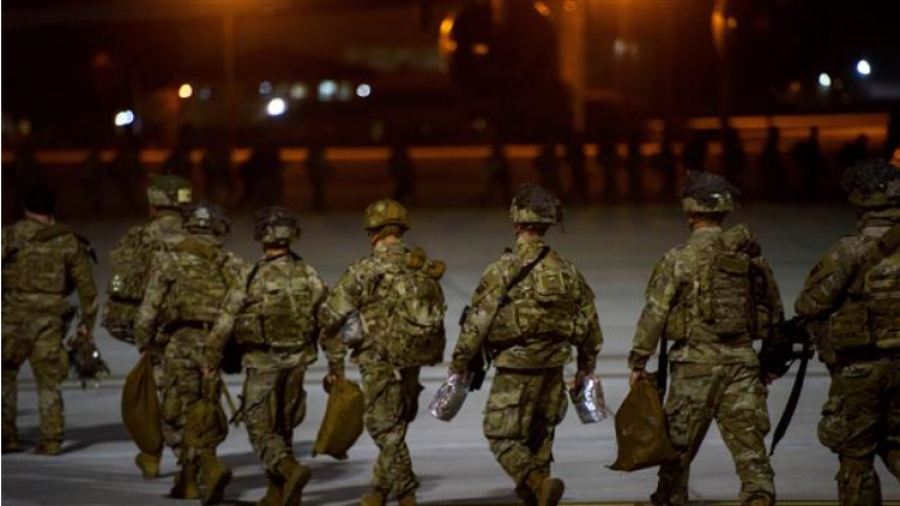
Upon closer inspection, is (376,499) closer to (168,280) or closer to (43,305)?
(168,280)

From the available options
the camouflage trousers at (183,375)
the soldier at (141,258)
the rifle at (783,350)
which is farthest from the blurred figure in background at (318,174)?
the rifle at (783,350)

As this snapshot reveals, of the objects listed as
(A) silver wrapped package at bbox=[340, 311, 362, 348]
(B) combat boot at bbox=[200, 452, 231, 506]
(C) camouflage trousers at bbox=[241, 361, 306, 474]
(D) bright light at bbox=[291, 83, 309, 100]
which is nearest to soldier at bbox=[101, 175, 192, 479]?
(B) combat boot at bbox=[200, 452, 231, 506]

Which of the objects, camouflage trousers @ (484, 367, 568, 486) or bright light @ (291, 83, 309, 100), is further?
bright light @ (291, 83, 309, 100)

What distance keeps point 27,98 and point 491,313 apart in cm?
5292

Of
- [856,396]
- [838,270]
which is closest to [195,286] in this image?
[838,270]

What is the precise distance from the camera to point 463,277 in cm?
1941

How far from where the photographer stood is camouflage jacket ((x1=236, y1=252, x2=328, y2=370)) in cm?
907

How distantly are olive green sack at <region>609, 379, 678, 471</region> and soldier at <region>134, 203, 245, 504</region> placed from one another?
2.41 metres

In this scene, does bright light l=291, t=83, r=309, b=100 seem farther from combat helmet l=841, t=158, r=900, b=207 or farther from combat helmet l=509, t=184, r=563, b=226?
combat helmet l=841, t=158, r=900, b=207

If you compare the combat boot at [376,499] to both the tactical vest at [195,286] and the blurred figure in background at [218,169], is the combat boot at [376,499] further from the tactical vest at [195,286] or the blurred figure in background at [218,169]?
the blurred figure in background at [218,169]

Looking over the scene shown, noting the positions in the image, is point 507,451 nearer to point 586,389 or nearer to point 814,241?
point 586,389

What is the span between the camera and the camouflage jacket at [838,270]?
815cm

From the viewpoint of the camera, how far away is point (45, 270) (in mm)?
11180

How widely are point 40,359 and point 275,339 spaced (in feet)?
9.21
